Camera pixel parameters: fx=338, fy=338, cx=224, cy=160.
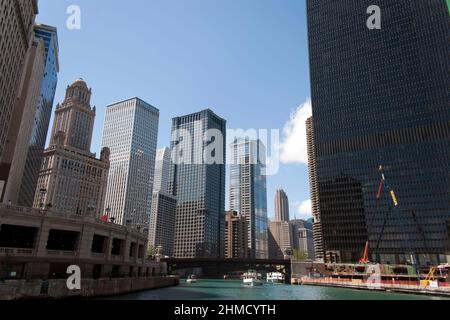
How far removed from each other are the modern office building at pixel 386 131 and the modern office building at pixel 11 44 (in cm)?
14295

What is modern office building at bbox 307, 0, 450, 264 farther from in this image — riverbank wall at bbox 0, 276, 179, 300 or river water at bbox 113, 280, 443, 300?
riverbank wall at bbox 0, 276, 179, 300

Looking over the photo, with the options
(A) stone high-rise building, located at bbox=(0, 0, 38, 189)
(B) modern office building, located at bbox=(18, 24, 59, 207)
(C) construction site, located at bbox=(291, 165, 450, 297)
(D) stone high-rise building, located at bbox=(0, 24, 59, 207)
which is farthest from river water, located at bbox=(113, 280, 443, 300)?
(B) modern office building, located at bbox=(18, 24, 59, 207)

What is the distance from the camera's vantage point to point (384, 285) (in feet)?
312

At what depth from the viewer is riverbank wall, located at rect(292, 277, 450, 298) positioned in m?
74.4

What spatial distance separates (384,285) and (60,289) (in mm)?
85534

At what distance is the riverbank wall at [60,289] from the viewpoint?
3843 centimetres

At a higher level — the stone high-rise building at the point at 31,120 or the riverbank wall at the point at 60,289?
the stone high-rise building at the point at 31,120

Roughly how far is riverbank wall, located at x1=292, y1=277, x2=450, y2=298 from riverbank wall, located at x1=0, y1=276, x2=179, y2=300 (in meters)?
64.5

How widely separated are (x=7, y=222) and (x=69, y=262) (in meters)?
11.1

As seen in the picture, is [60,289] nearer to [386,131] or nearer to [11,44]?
[11,44]

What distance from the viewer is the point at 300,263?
6339 inches

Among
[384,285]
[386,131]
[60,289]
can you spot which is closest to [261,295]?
[384,285]

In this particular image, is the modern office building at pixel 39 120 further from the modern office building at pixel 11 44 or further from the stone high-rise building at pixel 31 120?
the modern office building at pixel 11 44

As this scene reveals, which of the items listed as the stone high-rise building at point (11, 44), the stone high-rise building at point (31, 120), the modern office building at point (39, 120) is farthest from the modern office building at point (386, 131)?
the modern office building at point (39, 120)
